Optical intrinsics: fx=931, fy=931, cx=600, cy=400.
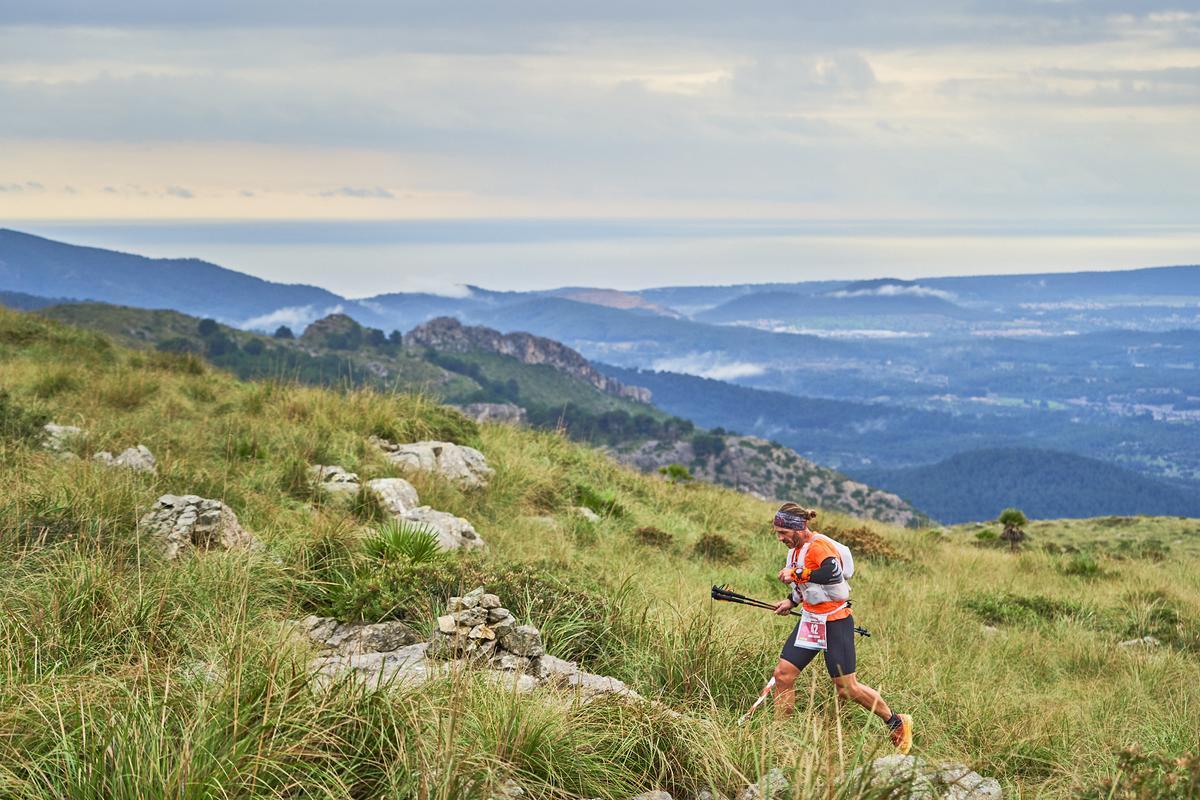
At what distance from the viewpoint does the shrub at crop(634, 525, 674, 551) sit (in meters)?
13.5

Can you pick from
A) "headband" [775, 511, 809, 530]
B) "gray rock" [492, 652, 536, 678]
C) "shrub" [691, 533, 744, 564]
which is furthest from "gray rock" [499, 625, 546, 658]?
"shrub" [691, 533, 744, 564]

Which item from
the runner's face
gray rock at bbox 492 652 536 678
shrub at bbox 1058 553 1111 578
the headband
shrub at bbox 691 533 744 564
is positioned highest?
the headband

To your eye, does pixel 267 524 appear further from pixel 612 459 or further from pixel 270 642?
pixel 612 459

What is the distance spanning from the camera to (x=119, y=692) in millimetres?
5020

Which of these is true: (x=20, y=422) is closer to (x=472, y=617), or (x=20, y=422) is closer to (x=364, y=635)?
(x=364, y=635)

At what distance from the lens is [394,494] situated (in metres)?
11.3

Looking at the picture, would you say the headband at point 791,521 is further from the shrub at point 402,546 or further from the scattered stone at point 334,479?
the scattered stone at point 334,479

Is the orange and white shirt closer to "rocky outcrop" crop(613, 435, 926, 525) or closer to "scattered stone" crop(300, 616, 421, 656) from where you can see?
"scattered stone" crop(300, 616, 421, 656)

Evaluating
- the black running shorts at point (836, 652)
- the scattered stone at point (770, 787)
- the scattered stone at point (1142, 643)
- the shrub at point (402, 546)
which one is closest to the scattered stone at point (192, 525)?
the shrub at point (402, 546)

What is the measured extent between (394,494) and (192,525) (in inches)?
123

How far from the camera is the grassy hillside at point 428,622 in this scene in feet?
14.5

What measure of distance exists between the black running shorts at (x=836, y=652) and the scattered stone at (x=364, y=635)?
2.82 m

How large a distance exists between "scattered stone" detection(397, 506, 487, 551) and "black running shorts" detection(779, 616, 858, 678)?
414 centimetres

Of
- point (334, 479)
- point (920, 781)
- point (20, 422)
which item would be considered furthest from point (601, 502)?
point (920, 781)
